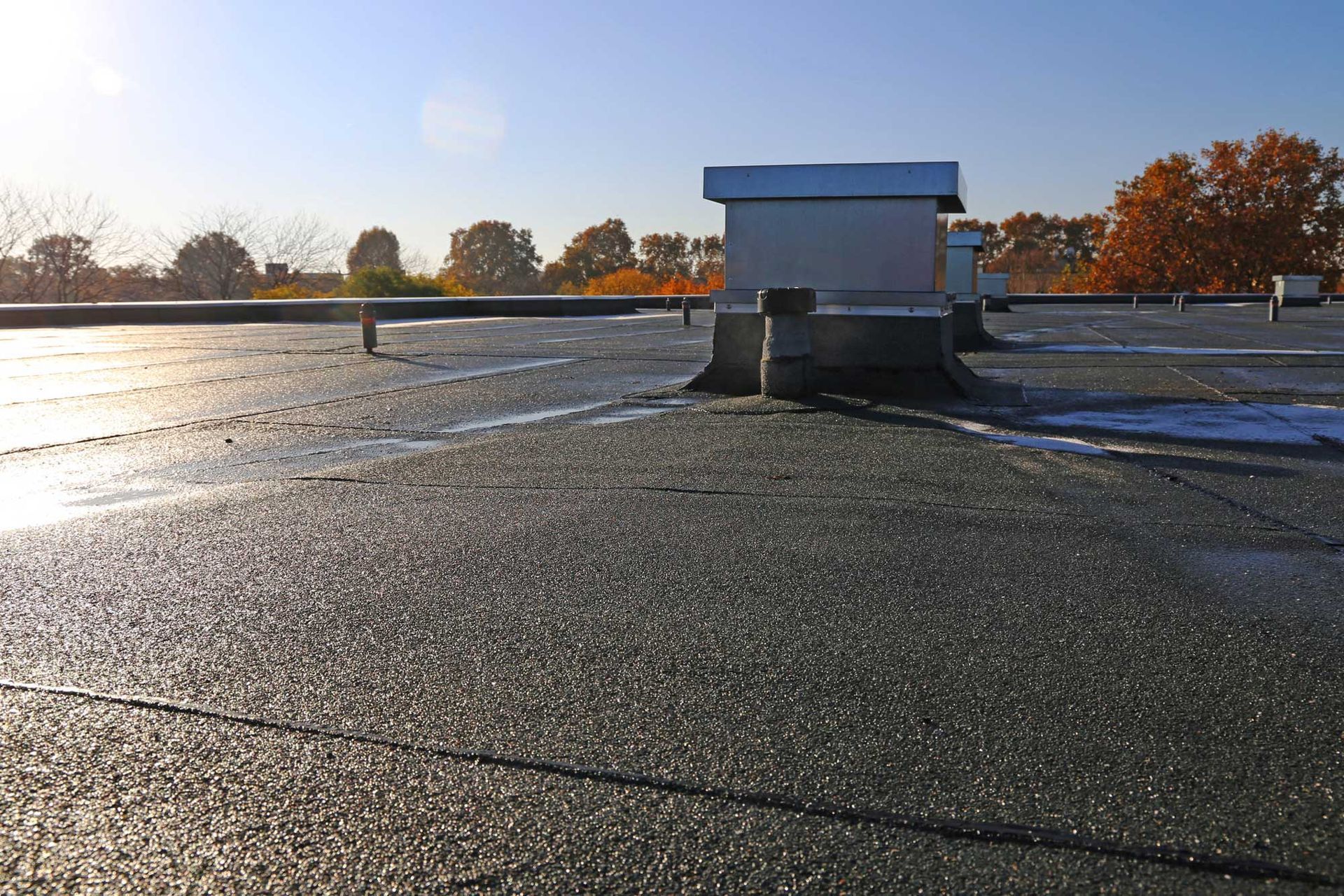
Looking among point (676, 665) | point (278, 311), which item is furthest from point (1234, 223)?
point (676, 665)

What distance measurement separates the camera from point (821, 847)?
2.31 metres

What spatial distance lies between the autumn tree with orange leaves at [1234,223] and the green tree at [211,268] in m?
43.3

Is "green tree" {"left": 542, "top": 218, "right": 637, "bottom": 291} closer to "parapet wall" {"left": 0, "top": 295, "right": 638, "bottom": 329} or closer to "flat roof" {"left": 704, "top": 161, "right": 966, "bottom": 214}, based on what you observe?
"parapet wall" {"left": 0, "top": 295, "right": 638, "bottom": 329}

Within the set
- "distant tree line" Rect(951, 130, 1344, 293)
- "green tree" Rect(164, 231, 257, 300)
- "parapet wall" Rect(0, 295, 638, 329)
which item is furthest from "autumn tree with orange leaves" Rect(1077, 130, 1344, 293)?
"green tree" Rect(164, 231, 257, 300)

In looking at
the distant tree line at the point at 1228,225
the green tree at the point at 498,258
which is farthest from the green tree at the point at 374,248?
the distant tree line at the point at 1228,225

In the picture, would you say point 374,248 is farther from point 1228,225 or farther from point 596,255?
point 1228,225

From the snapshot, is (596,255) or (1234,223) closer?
(1234,223)

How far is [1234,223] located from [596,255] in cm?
5477

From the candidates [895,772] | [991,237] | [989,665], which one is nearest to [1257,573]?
[989,665]

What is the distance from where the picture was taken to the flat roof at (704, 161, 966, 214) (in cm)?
1032

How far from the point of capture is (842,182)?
10.5 meters

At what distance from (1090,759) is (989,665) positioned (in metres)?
0.67

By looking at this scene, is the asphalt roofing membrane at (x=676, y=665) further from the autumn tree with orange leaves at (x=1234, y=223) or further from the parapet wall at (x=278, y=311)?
the autumn tree with orange leaves at (x=1234, y=223)

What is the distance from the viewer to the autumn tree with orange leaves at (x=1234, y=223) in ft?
175
